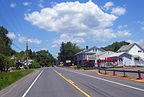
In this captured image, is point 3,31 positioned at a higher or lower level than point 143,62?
higher

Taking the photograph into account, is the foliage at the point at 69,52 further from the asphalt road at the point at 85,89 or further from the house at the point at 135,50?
the asphalt road at the point at 85,89

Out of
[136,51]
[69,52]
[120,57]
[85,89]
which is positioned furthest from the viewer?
[69,52]

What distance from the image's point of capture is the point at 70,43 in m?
120

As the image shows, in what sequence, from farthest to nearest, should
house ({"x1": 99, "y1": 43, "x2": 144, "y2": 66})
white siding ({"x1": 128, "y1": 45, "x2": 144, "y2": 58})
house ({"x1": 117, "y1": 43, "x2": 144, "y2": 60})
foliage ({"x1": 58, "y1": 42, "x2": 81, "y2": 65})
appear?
foliage ({"x1": 58, "y1": 42, "x2": 81, "y2": 65}) < white siding ({"x1": 128, "y1": 45, "x2": 144, "y2": 58}) < house ({"x1": 117, "y1": 43, "x2": 144, "y2": 60}) < house ({"x1": 99, "y1": 43, "x2": 144, "y2": 66})

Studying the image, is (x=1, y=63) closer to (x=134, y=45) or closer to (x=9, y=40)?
(x=9, y=40)

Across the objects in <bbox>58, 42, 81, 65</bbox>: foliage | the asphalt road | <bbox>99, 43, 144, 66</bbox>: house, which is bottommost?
the asphalt road

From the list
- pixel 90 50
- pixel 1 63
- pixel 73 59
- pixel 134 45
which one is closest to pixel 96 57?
pixel 90 50

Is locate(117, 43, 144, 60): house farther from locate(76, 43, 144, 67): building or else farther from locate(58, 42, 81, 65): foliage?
locate(58, 42, 81, 65): foliage

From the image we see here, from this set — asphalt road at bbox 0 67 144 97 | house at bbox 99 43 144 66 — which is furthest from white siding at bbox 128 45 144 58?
asphalt road at bbox 0 67 144 97

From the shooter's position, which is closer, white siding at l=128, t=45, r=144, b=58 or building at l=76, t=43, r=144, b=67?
building at l=76, t=43, r=144, b=67

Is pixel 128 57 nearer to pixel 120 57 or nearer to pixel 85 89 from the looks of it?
pixel 120 57

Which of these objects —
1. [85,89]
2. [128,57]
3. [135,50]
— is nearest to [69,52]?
[135,50]

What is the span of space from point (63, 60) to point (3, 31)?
49.5 meters

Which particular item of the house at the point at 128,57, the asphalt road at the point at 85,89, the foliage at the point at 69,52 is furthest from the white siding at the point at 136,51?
the foliage at the point at 69,52
